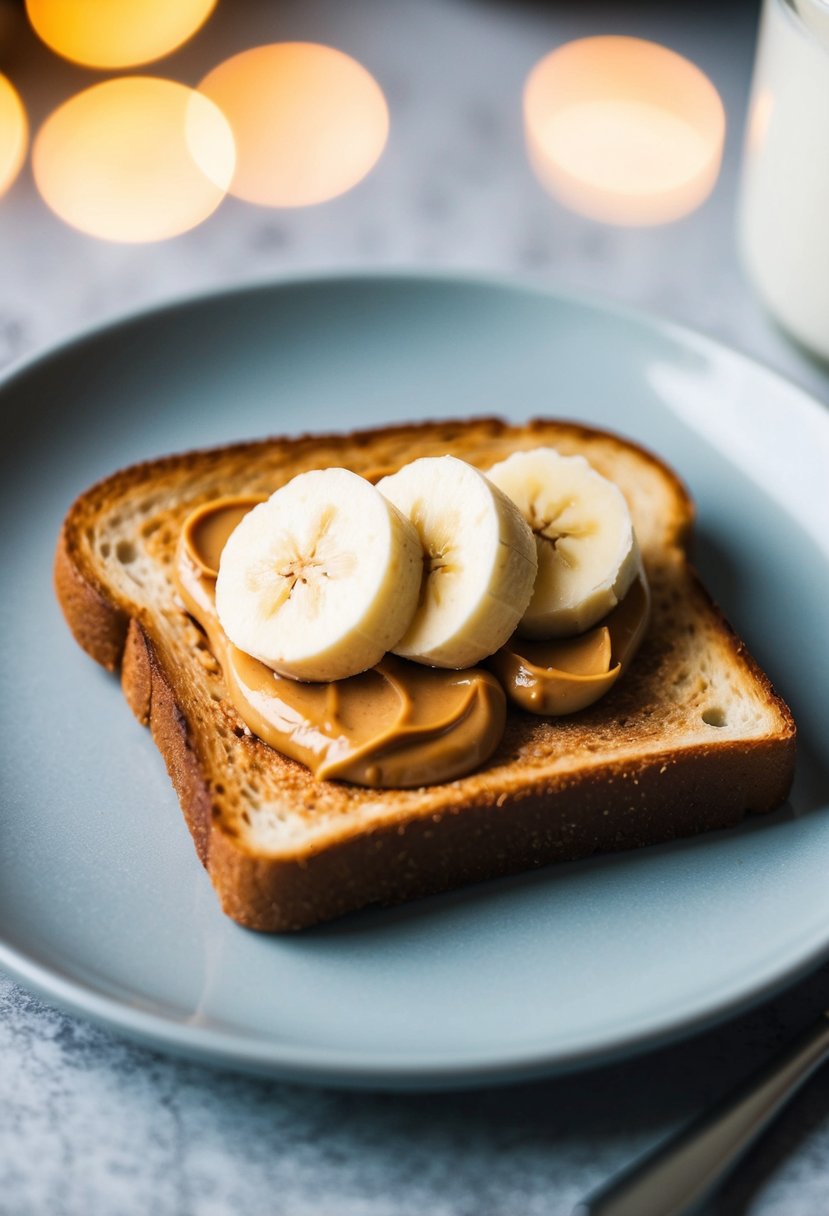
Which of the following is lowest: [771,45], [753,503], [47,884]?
[47,884]

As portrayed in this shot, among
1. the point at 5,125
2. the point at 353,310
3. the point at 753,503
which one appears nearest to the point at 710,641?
the point at 753,503

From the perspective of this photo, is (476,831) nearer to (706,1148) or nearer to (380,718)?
(380,718)

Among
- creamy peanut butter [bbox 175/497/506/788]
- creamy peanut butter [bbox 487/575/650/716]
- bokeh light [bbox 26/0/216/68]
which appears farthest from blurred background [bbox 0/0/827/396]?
creamy peanut butter [bbox 175/497/506/788]

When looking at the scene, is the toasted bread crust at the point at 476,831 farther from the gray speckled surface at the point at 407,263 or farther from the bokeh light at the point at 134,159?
the bokeh light at the point at 134,159

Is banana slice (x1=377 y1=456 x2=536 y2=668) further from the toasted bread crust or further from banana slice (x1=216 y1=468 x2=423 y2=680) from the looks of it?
the toasted bread crust

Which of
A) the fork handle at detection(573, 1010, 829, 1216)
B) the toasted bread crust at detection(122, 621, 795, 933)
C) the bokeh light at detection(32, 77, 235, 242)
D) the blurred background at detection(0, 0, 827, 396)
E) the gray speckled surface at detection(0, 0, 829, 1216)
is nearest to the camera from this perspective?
the fork handle at detection(573, 1010, 829, 1216)

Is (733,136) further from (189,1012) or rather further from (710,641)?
(189,1012)

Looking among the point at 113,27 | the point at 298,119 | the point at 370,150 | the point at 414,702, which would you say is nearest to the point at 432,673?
the point at 414,702
